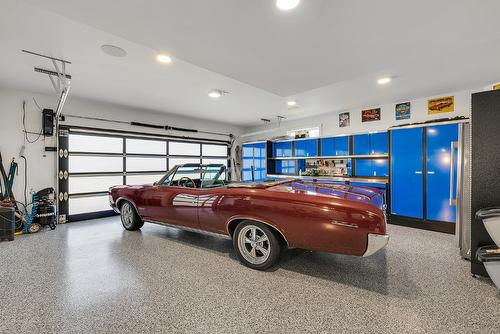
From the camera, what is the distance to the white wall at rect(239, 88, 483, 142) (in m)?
4.29

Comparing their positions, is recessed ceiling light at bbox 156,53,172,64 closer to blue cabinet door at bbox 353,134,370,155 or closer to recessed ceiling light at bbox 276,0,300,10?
recessed ceiling light at bbox 276,0,300,10

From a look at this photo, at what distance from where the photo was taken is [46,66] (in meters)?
3.23

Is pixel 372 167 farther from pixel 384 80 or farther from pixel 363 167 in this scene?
pixel 384 80

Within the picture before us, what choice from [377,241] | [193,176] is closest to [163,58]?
[193,176]

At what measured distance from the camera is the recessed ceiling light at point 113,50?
2.68m

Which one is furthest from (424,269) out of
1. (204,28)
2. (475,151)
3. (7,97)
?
(7,97)

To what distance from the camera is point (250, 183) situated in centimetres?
282

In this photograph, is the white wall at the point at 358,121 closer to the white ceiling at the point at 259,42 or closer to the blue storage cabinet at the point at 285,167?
the white ceiling at the point at 259,42

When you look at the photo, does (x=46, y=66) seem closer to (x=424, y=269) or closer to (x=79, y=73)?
(x=79, y=73)

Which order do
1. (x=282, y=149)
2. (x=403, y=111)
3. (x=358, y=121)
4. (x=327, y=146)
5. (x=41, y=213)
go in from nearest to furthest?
(x=41, y=213) → (x=403, y=111) → (x=358, y=121) → (x=327, y=146) → (x=282, y=149)

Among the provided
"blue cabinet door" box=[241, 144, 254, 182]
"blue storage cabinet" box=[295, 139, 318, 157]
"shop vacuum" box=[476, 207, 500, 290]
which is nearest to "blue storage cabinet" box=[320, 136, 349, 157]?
"blue storage cabinet" box=[295, 139, 318, 157]

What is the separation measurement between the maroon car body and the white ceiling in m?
1.59

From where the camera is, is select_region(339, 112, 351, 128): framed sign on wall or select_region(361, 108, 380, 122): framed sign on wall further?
select_region(339, 112, 351, 128): framed sign on wall

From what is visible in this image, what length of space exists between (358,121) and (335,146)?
2.74 feet
